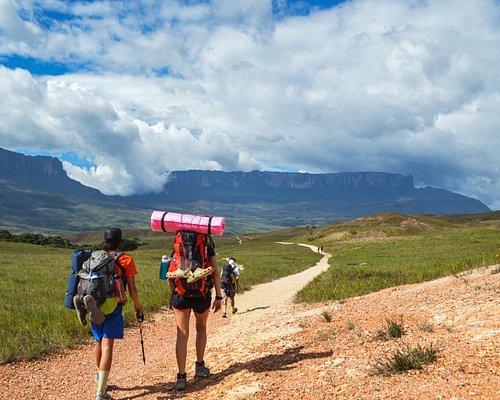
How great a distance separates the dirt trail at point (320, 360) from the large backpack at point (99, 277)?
192 centimetres

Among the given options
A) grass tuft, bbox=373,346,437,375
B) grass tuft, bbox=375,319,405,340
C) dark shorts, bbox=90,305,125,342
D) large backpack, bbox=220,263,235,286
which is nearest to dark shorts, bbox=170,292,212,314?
dark shorts, bbox=90,305,125,342

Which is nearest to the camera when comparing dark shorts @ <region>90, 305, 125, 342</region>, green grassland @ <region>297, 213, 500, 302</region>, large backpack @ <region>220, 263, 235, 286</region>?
dark shorts @ <region>90, 305, 125, 342</region>

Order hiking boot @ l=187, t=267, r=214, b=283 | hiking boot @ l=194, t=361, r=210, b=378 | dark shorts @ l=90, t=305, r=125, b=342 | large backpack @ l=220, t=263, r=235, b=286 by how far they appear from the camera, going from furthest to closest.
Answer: large backpack @ l=220, t=263, r=235, b=286 → hiking boot @ l=194, t=361, r=210, b=378 → dark shorts @ l=90, t=305, r=125, b=342 → hiking boot @ l=187, t=267, r=214, b=283

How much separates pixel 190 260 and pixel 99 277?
142cm

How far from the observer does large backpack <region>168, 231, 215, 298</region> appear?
6445mm

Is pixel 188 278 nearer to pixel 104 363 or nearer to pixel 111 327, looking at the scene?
pixel 111 327

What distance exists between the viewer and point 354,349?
280 inches

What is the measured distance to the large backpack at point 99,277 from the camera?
6148 mm

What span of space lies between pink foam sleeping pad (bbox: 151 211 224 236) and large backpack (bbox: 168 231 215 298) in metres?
0.12

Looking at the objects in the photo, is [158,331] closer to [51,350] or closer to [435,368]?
[51,350]

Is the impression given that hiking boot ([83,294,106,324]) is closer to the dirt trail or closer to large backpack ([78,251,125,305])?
large backpack ([78,251,125,305])

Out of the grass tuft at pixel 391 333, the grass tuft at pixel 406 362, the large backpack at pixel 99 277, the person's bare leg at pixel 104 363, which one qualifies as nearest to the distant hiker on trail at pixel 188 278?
the large backpack at pixel 99 277

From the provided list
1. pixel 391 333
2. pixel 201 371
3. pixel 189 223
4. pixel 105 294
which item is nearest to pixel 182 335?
pixel 201 371

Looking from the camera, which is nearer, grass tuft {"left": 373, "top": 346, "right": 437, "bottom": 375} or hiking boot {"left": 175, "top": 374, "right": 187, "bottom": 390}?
A: grass tuft {"left": 373, "top": 346, "right": 437, "bottom": 375}
